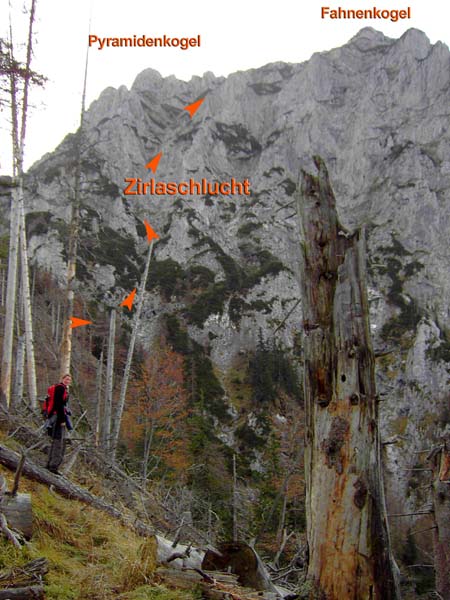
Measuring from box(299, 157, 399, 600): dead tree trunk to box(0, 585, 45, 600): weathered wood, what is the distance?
7.25 feet

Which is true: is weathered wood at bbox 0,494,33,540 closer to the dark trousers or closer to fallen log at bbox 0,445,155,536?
fallen log at bbox 0,445,155,536

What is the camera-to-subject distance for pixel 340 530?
4.05m

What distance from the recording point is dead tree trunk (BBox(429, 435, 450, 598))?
8281 mm

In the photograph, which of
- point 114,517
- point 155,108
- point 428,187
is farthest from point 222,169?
point 114,517

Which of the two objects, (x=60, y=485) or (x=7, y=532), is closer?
(x=7, y=532)

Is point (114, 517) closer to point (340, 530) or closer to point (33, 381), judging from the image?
point (340, 530)

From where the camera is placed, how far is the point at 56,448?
7746 mm

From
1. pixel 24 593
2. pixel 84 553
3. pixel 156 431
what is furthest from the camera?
pixel 156 431

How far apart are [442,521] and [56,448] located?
22.5 feet

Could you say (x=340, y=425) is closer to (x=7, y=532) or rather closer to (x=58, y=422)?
(x=7, y=532)

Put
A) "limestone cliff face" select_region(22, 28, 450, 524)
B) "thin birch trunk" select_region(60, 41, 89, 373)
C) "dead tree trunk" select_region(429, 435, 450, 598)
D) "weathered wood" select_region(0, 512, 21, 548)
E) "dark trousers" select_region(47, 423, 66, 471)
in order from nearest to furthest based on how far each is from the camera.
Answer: "weathered wood" select_region(0, 512, 21, 548)
"dark trousers" select_region(47, 423, 66, 471)
"dead tree trunk" select_region(429, 435, 450, 598)
"thin birch trunk" select_region(60, 41, 89, 373)
"limestone cliff face" select_region(22, 28, 450, 524)

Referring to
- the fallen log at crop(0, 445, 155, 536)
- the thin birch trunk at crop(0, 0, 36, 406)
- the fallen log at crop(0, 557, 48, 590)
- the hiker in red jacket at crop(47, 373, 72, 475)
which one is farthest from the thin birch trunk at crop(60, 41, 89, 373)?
the fallen log at crop(0, 557, 48, 590)

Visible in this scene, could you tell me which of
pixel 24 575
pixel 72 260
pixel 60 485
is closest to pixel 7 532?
pixel 24 575

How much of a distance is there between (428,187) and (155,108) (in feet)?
185
